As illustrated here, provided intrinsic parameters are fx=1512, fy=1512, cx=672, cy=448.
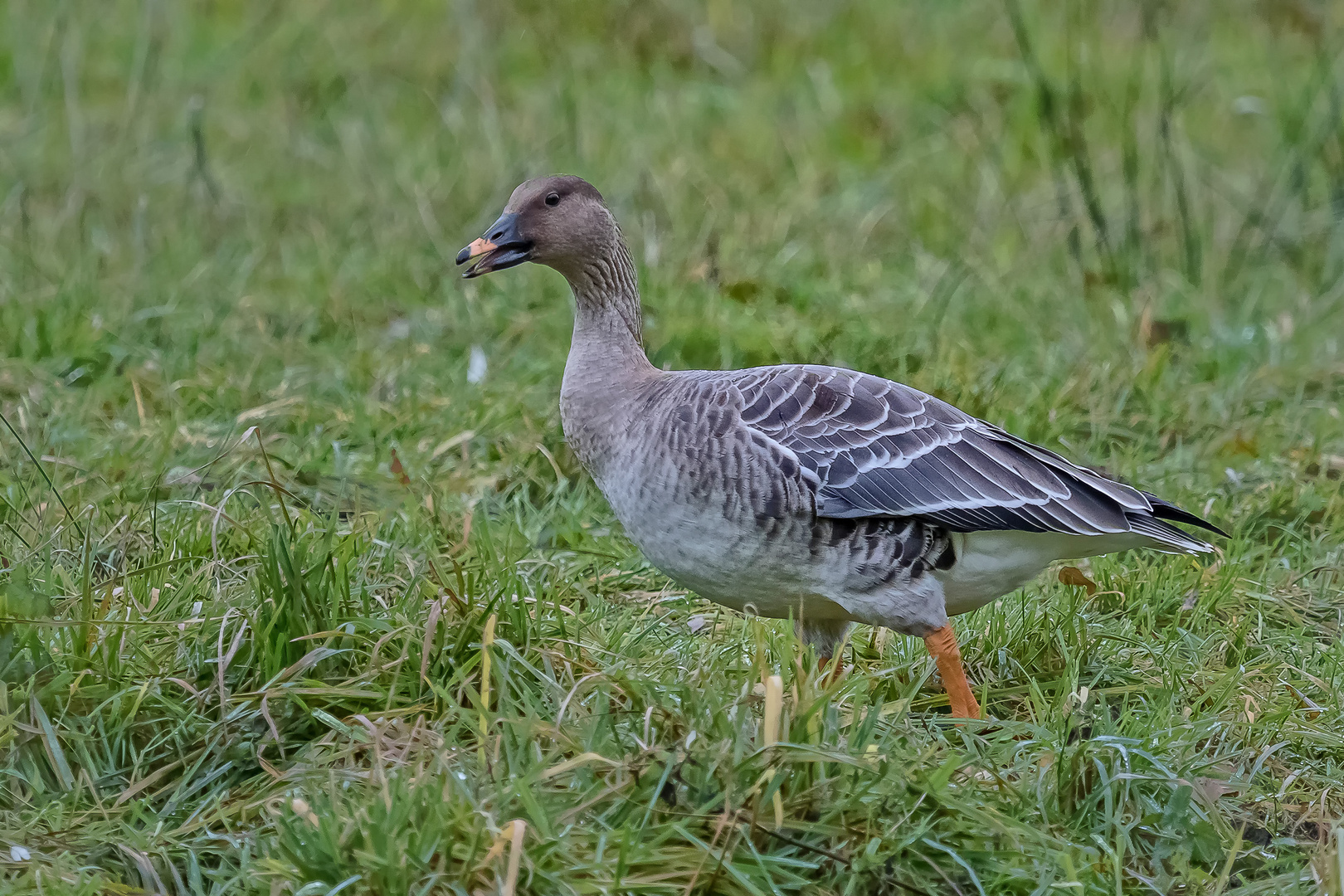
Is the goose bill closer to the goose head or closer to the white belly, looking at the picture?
the goose head

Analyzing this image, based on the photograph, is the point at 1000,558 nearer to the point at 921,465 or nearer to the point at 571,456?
the point at 921,465

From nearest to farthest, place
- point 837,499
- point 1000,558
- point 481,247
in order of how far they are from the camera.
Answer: point 837,499
point 1000,558
point 481,247

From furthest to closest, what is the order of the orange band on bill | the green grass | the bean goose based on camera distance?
the orange band on bill, the bean goose, the green grass

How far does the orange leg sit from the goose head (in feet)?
5.01

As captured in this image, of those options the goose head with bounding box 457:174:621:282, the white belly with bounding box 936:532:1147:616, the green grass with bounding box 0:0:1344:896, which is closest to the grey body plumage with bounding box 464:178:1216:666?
the white belly with bounding box 936:532:1147:616

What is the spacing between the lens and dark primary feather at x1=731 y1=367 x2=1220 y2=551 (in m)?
3.82

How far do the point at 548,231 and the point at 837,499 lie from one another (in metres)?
1.26

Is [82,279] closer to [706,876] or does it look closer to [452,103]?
[452,103]

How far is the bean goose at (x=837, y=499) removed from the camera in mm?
3756

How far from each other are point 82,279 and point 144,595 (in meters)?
3.33

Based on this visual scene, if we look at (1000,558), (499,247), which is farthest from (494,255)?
(1000,558)

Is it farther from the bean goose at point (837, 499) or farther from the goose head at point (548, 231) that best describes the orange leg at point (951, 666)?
the goose head at point (548, 231)

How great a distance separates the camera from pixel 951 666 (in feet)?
12.4

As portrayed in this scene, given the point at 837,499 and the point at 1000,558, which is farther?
the point at 1000,558
